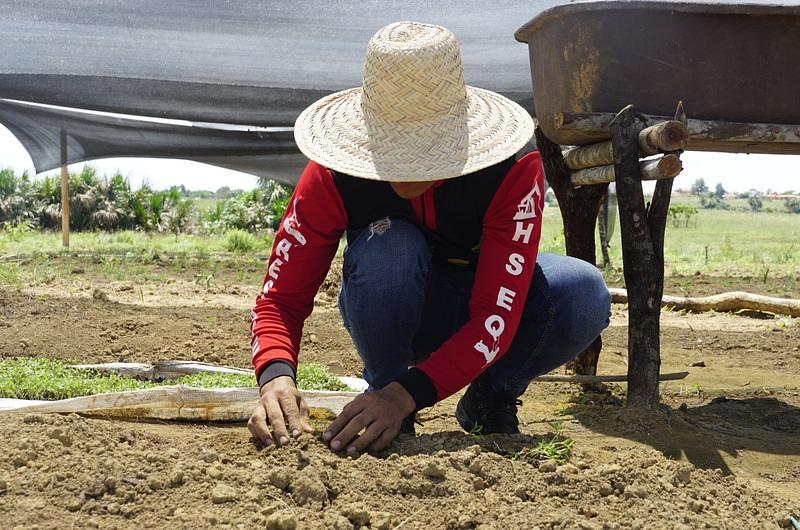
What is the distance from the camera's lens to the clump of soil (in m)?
1.58

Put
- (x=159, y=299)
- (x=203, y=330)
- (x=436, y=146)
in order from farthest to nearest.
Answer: (x=159, y=299)
(x=203, y=330)
(x=436, y=146)

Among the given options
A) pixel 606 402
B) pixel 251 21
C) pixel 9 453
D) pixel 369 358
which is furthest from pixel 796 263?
pixel 9 453

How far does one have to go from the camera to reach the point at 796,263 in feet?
34.5

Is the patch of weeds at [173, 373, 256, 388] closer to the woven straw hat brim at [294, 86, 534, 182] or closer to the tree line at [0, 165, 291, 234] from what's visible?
the woven straw hat brim at [294, 86, 534, 182]

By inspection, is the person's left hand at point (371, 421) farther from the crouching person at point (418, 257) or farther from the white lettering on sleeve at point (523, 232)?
the white lettering on sleeve at point (523, 232)

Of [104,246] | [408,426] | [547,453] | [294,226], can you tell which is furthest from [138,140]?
[547,453]

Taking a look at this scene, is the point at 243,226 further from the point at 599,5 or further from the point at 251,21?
the point at 599,5

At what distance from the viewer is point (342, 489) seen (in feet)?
5.58

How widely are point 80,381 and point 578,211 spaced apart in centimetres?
206

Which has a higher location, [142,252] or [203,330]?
[203,330]

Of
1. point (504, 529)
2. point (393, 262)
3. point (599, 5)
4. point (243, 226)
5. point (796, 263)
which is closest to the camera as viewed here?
point (504, 529)

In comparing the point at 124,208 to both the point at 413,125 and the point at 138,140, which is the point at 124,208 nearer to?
the point at 138,140

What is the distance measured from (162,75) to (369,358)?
17.6 feet

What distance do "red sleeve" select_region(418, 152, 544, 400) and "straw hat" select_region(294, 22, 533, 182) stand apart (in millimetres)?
156
